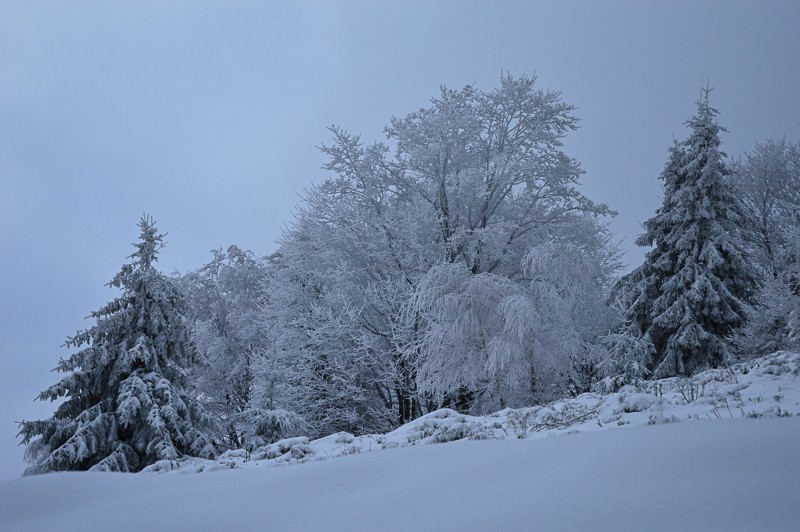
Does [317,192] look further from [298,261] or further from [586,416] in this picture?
[586,416]

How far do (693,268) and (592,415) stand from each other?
1233 cm

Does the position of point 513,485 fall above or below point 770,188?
below

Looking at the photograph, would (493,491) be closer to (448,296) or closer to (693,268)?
(448,296)

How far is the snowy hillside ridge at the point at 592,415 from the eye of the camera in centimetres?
611

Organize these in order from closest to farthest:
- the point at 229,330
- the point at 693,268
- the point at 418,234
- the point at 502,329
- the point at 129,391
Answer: the point at 129,391, the point at 502,329, the point at 693,268, the point at 418,234, the point at 229,330

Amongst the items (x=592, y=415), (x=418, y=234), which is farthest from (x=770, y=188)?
(x=592, y=415)

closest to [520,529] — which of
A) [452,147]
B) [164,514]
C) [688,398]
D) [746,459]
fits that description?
[746,459]

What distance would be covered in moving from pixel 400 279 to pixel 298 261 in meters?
3.34

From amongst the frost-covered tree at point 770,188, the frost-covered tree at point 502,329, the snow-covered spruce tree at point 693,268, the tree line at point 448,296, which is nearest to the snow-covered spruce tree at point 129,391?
the tree line at point 448,296

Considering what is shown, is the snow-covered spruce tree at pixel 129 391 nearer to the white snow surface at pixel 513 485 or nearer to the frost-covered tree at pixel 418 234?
the frost-covered tree at pixel 418 234

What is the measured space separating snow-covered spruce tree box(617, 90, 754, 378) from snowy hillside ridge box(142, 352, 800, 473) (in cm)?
834

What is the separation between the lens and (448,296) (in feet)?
45.9

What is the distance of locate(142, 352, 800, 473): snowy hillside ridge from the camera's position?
6109 millimetres

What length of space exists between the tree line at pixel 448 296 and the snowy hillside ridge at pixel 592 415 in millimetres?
3992
